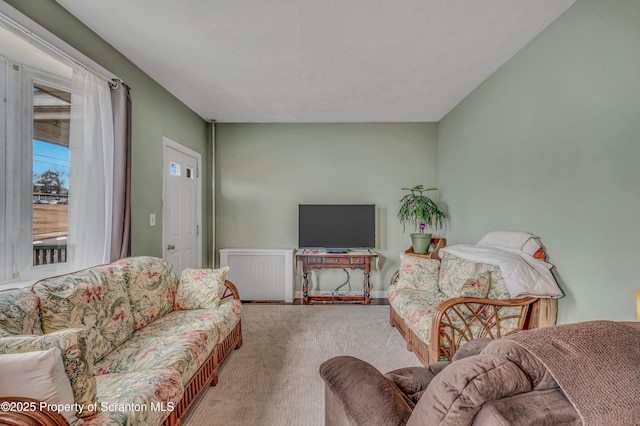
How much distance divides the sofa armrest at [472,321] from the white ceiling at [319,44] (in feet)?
6.51

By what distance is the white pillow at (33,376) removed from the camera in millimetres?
961

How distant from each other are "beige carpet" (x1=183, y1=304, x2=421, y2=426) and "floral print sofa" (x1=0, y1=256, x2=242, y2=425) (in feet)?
0.63

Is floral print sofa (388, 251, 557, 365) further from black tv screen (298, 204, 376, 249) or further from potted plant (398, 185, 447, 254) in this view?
black tv screen (298, 204, 376, 249)

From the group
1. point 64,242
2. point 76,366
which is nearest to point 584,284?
point 76,366

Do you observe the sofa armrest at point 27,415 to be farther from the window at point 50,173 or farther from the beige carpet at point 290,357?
the window at point 50,173

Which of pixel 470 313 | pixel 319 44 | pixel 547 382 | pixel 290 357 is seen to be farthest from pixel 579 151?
pixel 290 357

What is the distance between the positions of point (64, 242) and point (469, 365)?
2.49 meters

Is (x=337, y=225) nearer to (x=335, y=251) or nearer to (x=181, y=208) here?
(x=335, y=251)

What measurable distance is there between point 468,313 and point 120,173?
2981mm

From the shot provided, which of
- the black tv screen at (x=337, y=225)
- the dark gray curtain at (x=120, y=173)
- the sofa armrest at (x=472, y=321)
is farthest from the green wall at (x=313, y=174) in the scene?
the sofa armrest at (x=472, y=321)

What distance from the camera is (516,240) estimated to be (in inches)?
90.7

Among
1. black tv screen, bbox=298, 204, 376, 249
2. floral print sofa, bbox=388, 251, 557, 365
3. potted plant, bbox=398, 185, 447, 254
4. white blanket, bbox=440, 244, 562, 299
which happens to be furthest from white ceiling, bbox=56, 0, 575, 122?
floral print sofa, bbox=388, 251, 557, 365

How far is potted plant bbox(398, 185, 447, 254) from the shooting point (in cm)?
375

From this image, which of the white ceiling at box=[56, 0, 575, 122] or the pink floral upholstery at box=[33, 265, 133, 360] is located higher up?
the white ceiling at box=[56, 0, 575, 122]
